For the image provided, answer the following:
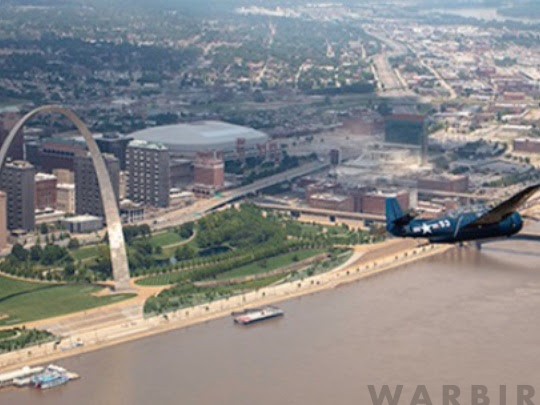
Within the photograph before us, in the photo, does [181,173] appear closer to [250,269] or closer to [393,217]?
[250,269]

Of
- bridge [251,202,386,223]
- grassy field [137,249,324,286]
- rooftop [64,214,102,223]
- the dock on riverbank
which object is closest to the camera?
the dock on riverbank

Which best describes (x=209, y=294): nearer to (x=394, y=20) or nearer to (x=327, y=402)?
(x=327, y=402)

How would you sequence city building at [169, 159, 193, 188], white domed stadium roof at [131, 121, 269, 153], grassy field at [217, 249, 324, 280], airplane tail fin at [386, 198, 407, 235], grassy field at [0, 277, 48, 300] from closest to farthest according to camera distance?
airplane tail fin at [386, 198, 407, 235] < grassy field at [0, 277, 48, 300] < grassy field at [217, 249, 324, 280] < city building at [169, 159, 193, 188] < white domed stadium roof at [131, 121, 269, 153]

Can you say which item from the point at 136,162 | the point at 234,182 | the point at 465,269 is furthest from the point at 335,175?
the point at 465,269

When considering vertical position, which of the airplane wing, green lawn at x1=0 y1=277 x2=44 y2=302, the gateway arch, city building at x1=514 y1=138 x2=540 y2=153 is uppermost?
the airplane wing

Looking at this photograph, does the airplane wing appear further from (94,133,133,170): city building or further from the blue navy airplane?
(94,133,133,170): city building

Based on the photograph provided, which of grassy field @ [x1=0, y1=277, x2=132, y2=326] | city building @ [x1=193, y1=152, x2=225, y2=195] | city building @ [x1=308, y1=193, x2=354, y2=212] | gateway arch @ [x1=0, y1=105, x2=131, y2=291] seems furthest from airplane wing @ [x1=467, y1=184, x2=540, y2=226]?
city building @ [x1=193, y1=152, x2=225, y2=195]
